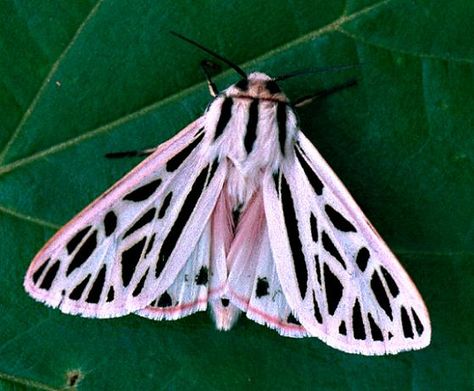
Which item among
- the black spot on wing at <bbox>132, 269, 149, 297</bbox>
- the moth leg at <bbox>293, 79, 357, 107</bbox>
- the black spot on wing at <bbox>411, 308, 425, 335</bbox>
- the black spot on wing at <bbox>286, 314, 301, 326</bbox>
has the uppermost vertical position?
the moth leg at <bbox>293, 79, 357, 107</bbox>

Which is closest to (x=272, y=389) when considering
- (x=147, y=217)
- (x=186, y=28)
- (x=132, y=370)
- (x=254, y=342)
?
(x=254, y=342)

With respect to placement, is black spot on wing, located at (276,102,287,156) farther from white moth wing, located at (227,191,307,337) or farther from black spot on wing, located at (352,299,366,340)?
black spot on wing, located at (352,299,366,340)

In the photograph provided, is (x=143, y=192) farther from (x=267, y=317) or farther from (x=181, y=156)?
(x=267, y=317)

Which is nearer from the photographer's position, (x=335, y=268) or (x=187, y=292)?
(x=335, y=268)

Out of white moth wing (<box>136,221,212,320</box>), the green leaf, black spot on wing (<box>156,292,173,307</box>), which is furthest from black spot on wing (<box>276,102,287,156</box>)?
black spot on wing (<box>156,292,173,307</box>)

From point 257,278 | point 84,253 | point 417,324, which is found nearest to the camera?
point 417,324

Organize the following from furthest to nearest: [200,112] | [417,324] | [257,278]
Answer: [200,112]
[257,278]
[417,324]

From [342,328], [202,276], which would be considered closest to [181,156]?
[202,276]
